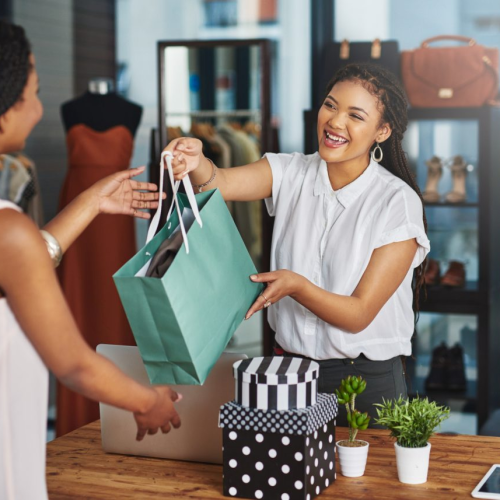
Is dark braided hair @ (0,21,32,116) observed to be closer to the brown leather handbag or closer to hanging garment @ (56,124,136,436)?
hanging garment @ (56,124,136,436)

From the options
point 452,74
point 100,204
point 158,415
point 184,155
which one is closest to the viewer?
point 158,415

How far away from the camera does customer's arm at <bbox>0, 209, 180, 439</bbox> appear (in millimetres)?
1323

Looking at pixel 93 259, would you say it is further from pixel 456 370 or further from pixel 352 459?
pixel 352 459

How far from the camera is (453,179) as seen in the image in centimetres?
432

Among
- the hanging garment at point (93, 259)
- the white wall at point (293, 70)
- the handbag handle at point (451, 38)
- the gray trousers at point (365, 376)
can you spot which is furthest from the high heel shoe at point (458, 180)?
the gray trousers at point (365, 376)

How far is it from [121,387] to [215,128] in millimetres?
3448

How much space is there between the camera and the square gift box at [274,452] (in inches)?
63.4

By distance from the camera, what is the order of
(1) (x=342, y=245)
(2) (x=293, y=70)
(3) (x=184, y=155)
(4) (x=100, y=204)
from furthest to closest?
(2) (x=293, y=70)
(1) (x=342, y=245)
(3) (x=184, y=155)
(4) (x=100, y=204)

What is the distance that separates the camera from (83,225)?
1.88m

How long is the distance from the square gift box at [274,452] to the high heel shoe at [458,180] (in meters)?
2.77

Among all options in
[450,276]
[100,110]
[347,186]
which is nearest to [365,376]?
[347,186]

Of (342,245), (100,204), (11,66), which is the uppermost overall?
(11,66)

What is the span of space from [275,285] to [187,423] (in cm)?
37

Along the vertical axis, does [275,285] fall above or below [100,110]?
below
